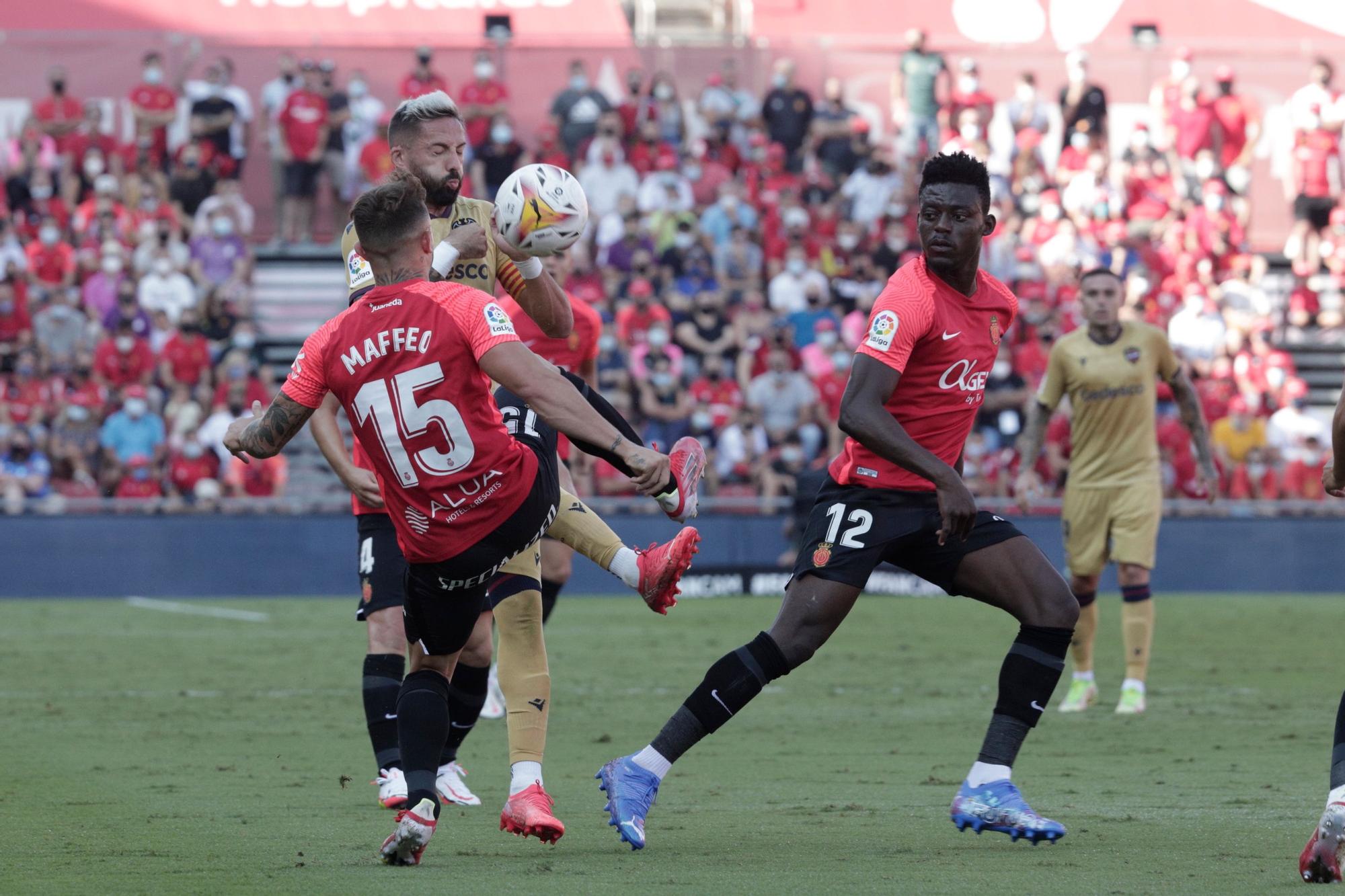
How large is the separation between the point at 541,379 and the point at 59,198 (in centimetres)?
2047

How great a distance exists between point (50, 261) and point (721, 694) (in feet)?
61.7

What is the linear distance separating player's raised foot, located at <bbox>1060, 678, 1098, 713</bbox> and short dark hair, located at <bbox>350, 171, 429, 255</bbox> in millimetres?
6685

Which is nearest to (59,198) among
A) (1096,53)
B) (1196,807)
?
(1096,53)

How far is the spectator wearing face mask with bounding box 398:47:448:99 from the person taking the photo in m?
25.4

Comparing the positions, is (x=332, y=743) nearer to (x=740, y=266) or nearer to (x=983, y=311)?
(x=983, y=311)

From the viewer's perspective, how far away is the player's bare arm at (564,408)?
5.64 meters

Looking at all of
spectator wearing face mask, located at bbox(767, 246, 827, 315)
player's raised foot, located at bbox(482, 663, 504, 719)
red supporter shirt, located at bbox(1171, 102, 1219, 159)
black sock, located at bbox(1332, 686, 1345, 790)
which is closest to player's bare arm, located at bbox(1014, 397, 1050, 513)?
player's raised foot, located at bbox(482, 663, 504, 719)

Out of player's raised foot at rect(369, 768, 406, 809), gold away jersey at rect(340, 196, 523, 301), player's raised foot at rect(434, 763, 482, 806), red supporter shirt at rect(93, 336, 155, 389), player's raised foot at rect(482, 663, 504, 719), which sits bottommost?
player's raised foot at rect(482, 663, 504, 719)

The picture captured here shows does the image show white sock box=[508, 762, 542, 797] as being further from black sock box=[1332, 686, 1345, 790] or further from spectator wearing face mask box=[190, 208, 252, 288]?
spectator wearing face mask box=[190, 208, 252, 288]

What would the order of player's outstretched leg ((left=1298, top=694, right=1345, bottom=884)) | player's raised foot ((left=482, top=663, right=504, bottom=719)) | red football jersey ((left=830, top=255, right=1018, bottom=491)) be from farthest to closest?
player's raised foot ((left=482, top=663, right=504, bottom=719)), red football jersey ((left=830, top=255, right=1018, bottom=491)), player's outstretched leg ((left=1298, top=694, right=1345, bottom=884))

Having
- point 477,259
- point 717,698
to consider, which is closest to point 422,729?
point 717,698

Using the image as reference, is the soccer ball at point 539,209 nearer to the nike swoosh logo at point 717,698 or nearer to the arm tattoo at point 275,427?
the arm tattoo at point 275,427

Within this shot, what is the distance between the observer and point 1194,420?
1126 centimetres

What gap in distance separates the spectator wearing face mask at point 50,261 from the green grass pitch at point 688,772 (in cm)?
790
